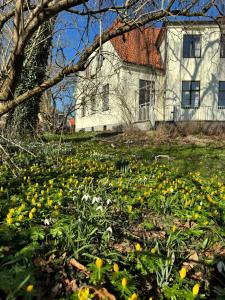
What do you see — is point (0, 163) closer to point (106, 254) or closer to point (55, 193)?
point (55, 193)

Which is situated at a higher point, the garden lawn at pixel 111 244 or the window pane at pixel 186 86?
the window pane at pixel 186 86

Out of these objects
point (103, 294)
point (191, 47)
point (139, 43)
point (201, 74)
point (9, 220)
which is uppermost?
point (191, 47)

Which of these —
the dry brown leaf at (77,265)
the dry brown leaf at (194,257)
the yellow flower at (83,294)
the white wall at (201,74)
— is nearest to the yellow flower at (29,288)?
the yellow flower at (83,294)

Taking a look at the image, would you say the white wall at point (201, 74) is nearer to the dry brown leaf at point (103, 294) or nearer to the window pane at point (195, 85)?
the window pane at point (195, 85)

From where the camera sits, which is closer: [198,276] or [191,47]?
[198,276]

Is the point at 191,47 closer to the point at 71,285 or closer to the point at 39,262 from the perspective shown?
the point at 39,262

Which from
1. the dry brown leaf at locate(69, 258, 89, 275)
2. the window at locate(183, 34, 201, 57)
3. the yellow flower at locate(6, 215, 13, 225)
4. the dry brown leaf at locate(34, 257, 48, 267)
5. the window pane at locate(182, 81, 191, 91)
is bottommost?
the dry brown leaf at locate(69, 258, 89, 275)

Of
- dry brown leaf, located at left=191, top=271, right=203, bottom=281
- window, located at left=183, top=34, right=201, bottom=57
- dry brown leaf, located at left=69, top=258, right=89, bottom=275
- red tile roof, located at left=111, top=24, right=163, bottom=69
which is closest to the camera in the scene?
dry brown leaf, located at left=69, top=258, right=89, bottom=275

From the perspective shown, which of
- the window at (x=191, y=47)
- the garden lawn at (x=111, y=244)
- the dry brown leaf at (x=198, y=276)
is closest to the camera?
the garden lawn at (x=111, y=244)

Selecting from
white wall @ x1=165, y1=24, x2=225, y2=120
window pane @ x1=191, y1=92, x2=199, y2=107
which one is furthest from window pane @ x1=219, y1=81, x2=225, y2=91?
window pane @ x1=191, y1=92, x2=199, y2=107

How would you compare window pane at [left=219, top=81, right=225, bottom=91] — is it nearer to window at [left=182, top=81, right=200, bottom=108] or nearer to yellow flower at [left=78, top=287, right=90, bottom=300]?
window at [left=182, top=81, right=200, bottom=108]

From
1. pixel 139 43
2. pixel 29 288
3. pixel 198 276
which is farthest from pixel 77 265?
pixel 139 43

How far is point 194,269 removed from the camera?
2438 mm

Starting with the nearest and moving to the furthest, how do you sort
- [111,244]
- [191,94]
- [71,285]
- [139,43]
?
[71,285]
[111,244]
[139,43]
[191,94]
